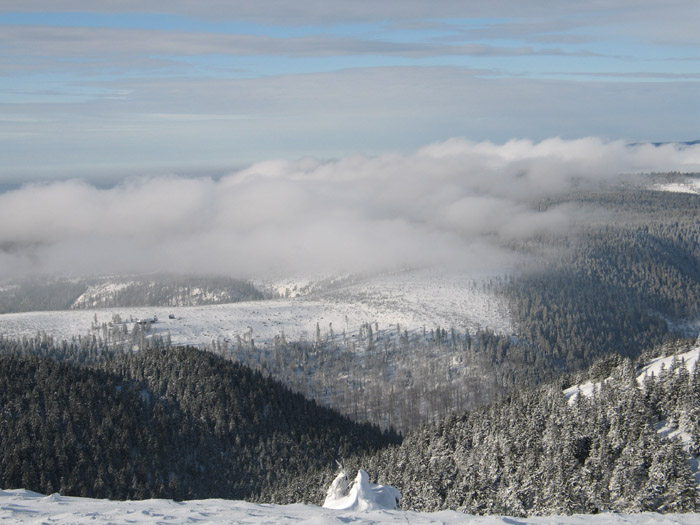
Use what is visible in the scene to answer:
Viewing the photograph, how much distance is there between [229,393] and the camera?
516ft

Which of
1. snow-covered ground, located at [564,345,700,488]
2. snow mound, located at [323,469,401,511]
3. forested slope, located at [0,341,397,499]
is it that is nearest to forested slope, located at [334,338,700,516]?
snow-covered ground, located at [564,345,700,488]

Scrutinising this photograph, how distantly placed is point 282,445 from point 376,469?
44.2 metres

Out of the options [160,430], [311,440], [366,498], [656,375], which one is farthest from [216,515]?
[311,440]

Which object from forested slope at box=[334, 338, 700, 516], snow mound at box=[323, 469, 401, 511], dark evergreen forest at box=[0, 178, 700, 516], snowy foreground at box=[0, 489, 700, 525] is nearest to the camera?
snowy foreground at box=[0, 489, 700, 525]

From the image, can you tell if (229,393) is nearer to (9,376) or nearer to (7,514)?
(9,376)

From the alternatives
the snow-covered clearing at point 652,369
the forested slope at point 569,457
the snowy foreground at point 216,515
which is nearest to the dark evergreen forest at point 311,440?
the forested slope at point 569,457

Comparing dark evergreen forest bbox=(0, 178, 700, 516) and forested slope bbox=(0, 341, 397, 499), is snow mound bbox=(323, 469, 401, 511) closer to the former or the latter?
dark evergreen forest bbox=(0, 178, 700, 516)

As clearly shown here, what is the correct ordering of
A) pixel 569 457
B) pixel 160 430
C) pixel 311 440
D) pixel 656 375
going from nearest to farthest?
pixel 569 457, pixel 656 375, pixel 160 430, pixel 311 440

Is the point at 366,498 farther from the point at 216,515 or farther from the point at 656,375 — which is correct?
the point at 656,375

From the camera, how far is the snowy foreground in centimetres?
4097

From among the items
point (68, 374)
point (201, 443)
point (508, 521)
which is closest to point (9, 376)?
point (68, 374)

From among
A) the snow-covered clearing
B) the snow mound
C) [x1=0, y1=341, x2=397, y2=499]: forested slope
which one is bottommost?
[x1=0, y1=341, x2=397, y2=499]: forested slope

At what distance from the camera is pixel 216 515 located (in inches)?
1715

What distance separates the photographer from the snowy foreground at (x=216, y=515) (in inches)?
1613
